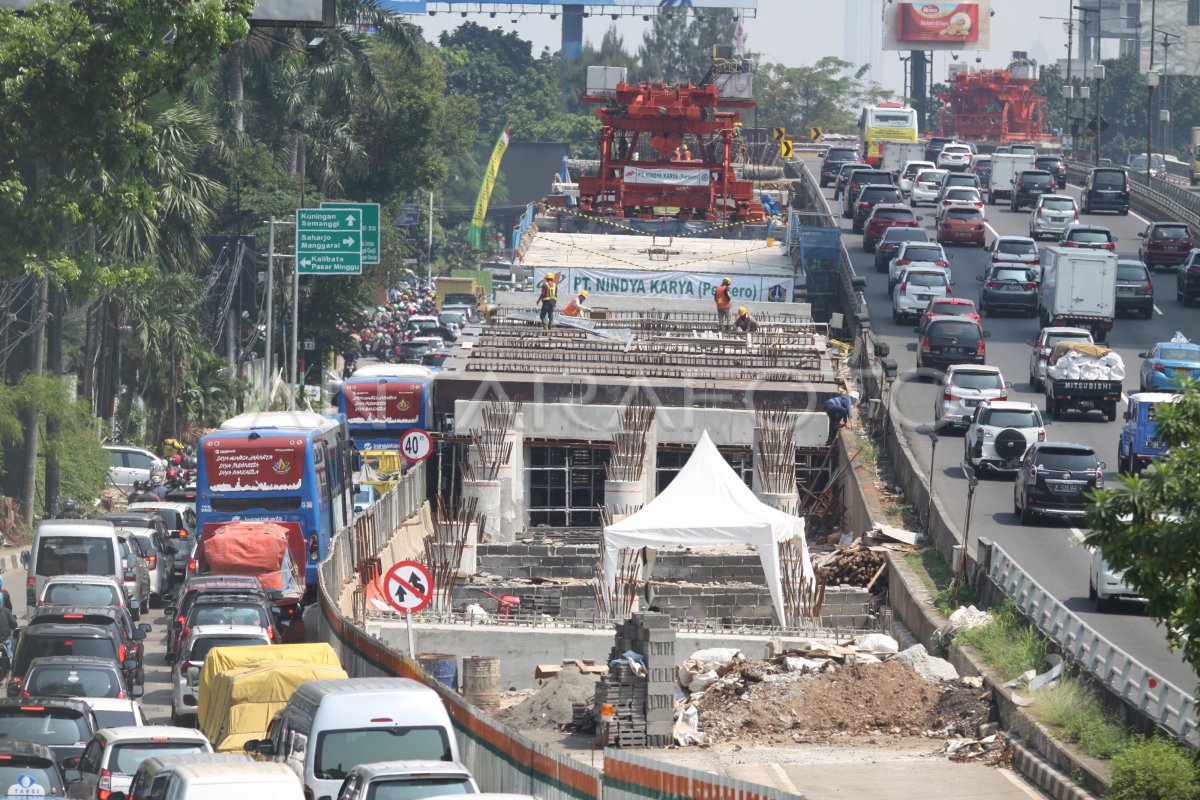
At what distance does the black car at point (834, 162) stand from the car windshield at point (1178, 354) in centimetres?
5792

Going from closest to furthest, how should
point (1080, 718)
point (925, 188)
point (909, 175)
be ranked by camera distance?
point (1080, 718), point (925, 188), point (909, 175)

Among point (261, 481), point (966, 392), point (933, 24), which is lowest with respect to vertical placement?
point (261, 481)

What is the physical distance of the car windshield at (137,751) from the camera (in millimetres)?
17812

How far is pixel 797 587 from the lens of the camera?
111 ft

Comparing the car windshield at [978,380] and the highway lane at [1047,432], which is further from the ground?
the car windshield at [978,380]

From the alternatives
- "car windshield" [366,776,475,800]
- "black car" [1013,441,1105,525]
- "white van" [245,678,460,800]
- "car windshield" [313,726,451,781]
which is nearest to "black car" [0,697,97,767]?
"white van" [245,678,460,800]

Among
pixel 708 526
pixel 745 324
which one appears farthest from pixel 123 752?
pixel 745 324

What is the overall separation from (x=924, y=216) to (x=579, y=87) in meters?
76.0

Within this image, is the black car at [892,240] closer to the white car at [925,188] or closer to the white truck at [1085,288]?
the white truck at [1085,288]

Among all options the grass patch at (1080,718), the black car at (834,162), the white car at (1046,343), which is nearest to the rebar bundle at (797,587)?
the grass patch at (1080,718)

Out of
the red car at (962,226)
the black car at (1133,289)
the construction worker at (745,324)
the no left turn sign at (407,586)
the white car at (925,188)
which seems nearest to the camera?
the no left turn sign at (407,586)

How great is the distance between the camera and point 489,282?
100 m

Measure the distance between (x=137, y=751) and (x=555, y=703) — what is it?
9.72m

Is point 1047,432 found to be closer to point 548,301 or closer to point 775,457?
point 775,457
